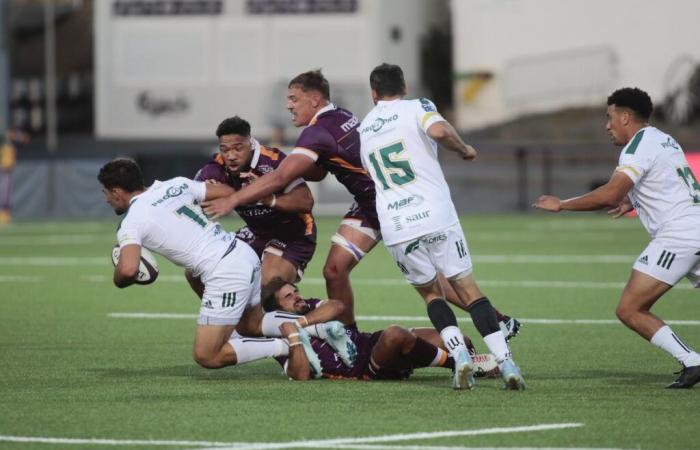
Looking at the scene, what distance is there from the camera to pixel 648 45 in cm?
4103

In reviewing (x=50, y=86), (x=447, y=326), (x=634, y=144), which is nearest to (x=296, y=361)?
(x=447, y=326)

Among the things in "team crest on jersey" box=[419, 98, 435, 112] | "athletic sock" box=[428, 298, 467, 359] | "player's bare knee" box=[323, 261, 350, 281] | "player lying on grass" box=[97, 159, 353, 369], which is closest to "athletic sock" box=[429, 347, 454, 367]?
"athletic sock" box=[428, 298, 467, 359]

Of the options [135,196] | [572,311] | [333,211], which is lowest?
[333,211]

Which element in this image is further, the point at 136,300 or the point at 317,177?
the point at 136,300

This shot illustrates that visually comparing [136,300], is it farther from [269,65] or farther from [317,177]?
[269,65]

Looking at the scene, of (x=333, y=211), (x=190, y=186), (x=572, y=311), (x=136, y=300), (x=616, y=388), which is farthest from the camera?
(x=333, y=211)

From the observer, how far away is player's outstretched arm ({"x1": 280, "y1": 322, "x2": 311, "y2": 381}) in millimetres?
10352

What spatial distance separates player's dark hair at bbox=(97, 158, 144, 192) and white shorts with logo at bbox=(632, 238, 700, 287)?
143 inches

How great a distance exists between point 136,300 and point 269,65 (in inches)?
1170

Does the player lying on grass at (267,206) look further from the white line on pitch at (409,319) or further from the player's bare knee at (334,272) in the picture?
the white line on pitch at (409,319)

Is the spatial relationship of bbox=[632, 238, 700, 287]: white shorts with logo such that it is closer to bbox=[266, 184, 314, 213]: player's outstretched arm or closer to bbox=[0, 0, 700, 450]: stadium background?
bbox=[0, 0, 700, 450]: stadium background

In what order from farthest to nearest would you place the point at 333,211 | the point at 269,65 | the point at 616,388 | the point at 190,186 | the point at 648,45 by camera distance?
the point at 269,65
the point at 648,45
the point at 333,211
the point at 190,186
the point at 616,388

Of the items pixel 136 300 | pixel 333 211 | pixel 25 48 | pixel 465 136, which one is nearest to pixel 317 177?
pixel 136 300

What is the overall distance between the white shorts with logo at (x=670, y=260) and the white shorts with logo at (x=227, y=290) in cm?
285
